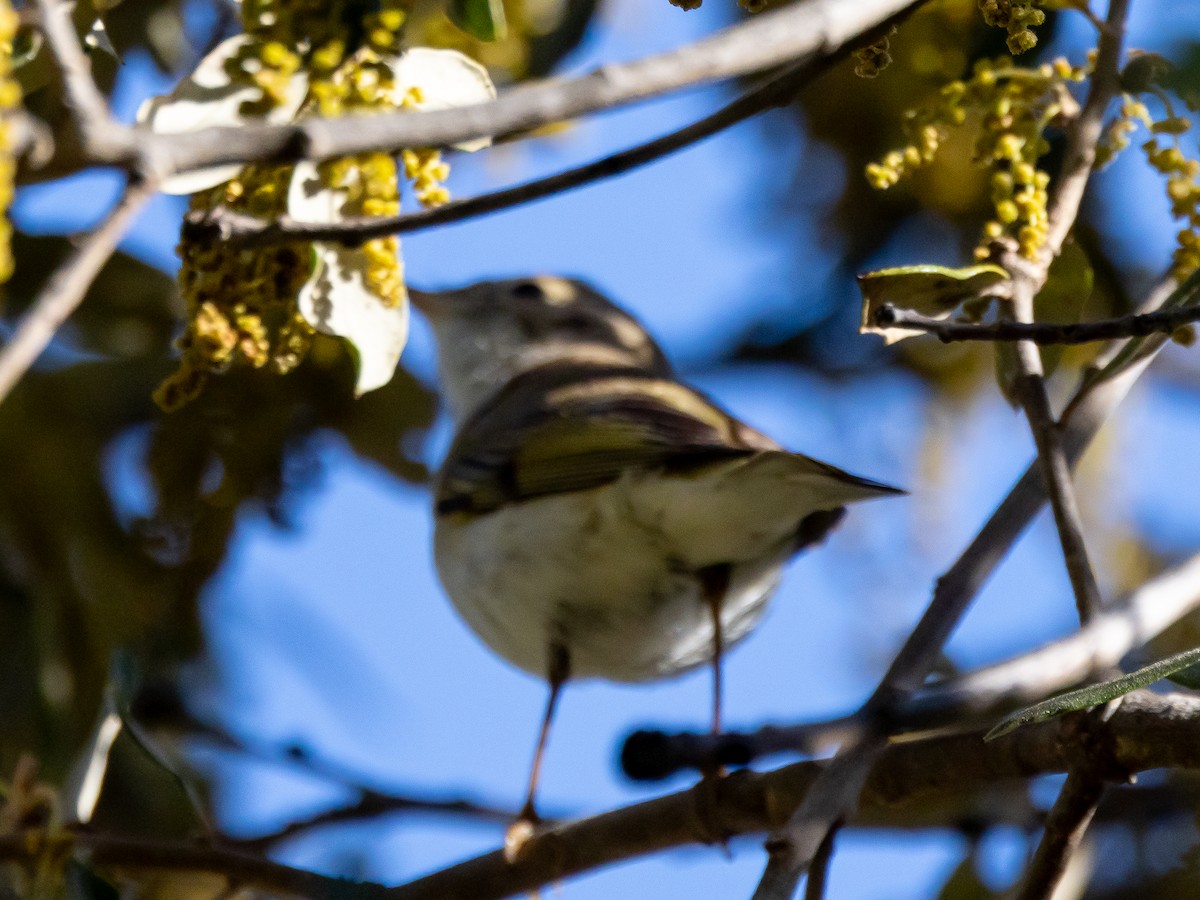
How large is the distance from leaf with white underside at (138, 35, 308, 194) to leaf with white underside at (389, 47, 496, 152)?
8.2 inches

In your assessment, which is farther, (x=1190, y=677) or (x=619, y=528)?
(x=619, y=528)

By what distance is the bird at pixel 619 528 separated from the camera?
123 inches

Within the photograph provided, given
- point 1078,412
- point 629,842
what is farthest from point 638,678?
point 1078,412

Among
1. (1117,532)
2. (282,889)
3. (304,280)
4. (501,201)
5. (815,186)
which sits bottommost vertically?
(282,889)

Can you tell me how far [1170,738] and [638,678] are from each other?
2.20m

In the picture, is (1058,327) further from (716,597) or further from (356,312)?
(716,597)

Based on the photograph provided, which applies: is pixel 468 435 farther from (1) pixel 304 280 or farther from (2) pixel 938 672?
A: (1) pixel 304 280

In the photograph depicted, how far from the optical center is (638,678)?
3.78m

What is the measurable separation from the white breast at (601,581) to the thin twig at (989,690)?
1403mm

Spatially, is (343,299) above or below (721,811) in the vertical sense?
above

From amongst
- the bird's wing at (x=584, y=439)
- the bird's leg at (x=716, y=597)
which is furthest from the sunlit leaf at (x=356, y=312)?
the bird's leg at (x=716, y=597)

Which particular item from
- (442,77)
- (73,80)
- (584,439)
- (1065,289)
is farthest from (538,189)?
(584,439)

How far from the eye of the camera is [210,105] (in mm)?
1614

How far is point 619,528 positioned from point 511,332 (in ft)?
6.61
